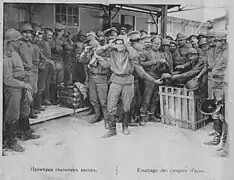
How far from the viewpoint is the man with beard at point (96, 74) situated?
134cm

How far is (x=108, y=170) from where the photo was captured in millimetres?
1330

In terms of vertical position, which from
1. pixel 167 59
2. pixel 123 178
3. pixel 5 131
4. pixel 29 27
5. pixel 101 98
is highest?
pixel 29 27

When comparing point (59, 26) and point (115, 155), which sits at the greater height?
point (59, 26)

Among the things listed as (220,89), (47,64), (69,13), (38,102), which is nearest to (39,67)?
(47,64)

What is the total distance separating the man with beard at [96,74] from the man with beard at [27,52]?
21 centimetres

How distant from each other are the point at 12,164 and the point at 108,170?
1.28 ft

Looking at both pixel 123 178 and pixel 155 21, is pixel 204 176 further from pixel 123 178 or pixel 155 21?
pixel 155 21

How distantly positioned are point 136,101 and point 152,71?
0.14m

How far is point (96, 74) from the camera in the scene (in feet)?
4.43

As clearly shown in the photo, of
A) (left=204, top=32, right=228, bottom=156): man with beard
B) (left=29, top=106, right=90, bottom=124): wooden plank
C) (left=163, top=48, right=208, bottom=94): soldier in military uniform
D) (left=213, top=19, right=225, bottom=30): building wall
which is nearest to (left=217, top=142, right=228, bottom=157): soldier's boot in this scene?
(left=204, top=32, right=228, bottom=156): man with beard

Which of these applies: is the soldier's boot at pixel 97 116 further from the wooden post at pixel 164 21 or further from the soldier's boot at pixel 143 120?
the wooden post at pixel 164 21

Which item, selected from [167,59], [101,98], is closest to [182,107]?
[167,59]

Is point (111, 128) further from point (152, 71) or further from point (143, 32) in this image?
point (143, 32)

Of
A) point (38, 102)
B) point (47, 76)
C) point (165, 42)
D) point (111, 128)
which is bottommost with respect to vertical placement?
point (111, 128)
